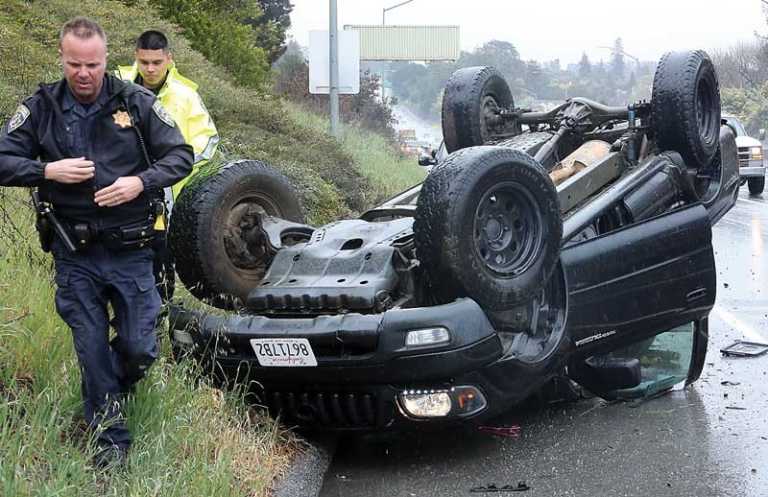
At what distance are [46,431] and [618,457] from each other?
2728 mm

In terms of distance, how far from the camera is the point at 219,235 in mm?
5797

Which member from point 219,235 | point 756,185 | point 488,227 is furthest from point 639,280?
point 756,185

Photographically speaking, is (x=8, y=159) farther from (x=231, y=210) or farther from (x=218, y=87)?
(x=218, y=87)

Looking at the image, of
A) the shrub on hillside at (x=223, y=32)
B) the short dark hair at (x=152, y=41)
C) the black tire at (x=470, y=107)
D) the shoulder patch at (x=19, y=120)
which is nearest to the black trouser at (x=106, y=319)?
the shoulder patch at (x=19, y=120)

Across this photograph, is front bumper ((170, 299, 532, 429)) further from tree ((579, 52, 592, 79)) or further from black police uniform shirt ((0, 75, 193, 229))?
tree ((579, 52, 592, 79))

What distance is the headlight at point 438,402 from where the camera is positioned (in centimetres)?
496

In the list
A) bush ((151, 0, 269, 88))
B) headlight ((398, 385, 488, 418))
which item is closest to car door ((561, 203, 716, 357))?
headlight ((398, 385, 488, 418))

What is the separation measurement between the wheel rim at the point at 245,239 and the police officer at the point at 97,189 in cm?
164

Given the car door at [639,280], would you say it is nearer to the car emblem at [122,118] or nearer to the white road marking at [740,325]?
the white road marking at [740,325]

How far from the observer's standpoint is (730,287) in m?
10.6

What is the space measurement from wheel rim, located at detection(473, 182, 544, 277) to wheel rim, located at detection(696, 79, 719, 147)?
214 cm

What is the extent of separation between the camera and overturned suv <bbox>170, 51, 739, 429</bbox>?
16.3 ft

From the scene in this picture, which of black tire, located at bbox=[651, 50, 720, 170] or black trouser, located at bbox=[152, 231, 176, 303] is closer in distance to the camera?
black trouser, located at bbox=[152, 231, 176, 303]

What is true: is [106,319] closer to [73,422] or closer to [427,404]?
[73,422]
